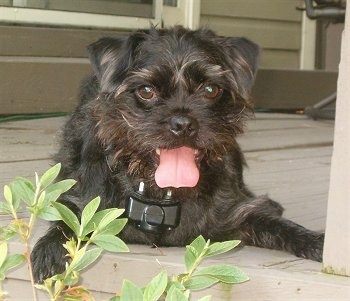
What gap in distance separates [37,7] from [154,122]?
3662 millimetres

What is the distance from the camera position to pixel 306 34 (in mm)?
Result: 8898

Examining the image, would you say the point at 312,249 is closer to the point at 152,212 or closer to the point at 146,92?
the point at 152,212

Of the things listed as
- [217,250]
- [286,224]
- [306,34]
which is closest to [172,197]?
[286,224]

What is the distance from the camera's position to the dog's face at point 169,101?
299cm

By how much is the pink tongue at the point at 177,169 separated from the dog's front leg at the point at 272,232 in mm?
362

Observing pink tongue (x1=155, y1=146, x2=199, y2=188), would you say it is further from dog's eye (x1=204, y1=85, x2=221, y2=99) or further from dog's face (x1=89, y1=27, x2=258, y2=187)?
dog's eye (x1=204, y1=85, x2=221, y2=99)

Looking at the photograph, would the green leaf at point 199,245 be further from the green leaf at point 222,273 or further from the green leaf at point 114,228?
the green leaf at point 114,228

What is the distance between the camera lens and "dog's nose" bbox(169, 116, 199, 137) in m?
2.92

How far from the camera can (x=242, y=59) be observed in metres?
3.28

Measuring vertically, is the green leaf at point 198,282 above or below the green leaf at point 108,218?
below

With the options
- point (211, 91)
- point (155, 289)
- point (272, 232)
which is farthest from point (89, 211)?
point (272, 232)

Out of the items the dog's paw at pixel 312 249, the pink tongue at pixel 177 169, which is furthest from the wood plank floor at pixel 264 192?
Result: the pink tongue at pixel 177 169

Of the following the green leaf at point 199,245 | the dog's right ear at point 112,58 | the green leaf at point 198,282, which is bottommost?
the green leaf at point 198,282

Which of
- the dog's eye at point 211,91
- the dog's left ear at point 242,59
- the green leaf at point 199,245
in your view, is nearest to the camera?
the green leaf at point 199,245
